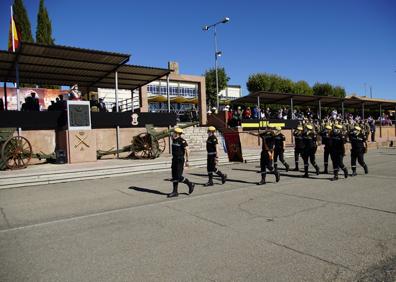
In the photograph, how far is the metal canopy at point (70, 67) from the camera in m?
16.6

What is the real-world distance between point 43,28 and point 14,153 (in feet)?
89.3

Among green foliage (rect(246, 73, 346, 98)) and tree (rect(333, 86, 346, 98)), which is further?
tree (rect(333, 86, 346, 98))

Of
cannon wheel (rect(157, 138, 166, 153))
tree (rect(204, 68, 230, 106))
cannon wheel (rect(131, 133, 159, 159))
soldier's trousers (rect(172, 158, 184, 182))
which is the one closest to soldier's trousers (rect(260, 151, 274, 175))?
soldier's trousers (rect(172, 158, 184, 182))

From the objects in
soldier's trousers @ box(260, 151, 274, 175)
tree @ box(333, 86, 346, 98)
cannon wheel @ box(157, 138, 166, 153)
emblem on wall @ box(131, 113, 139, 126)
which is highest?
tree @ box(333, 86, 346, 98)

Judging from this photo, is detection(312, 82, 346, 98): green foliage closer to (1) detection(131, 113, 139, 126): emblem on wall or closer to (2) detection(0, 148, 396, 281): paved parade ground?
(1) detection(131, 113, 139, 126): emblem on wall

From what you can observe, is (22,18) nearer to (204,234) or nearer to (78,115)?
(78,115)

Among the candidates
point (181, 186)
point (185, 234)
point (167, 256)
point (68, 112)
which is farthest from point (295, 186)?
point (68, 112)

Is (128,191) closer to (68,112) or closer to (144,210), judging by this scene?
(144,210)

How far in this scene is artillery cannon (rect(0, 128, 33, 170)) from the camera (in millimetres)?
13625

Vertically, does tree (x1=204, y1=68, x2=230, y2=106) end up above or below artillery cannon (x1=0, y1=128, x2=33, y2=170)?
above

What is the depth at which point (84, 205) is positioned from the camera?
343 inches

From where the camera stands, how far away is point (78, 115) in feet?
51.3

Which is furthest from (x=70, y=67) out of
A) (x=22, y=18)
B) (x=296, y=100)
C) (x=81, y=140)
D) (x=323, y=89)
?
(x=323, y=89)

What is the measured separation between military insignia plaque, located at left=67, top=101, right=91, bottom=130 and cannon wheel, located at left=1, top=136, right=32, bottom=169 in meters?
2.03
